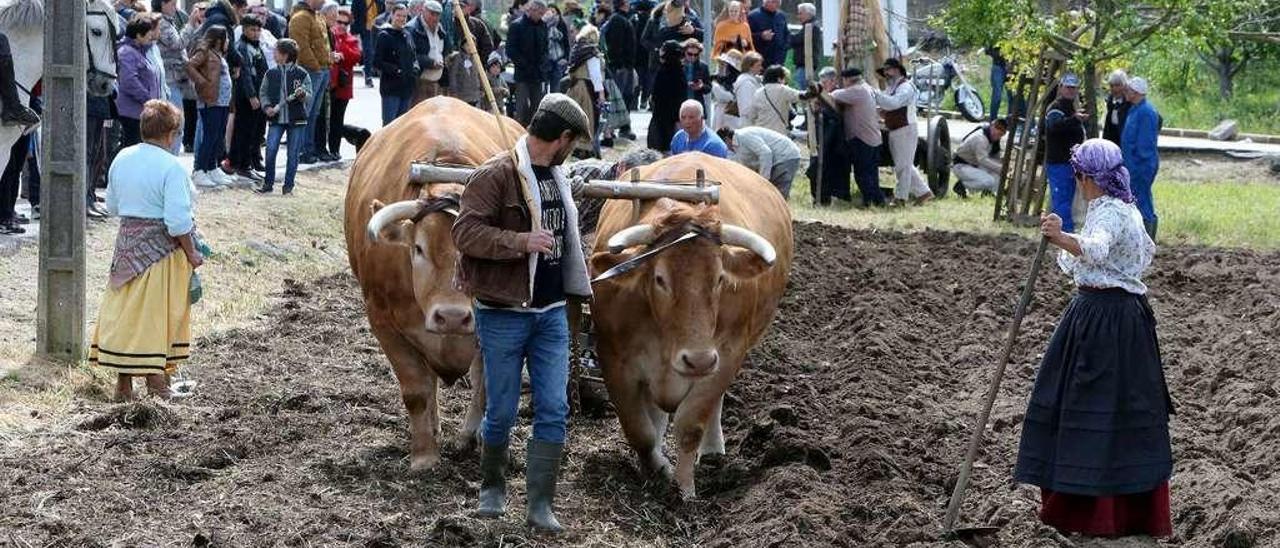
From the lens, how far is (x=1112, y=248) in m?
7.61

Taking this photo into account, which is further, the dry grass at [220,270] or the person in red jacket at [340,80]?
the person in red jacket at [340,80]

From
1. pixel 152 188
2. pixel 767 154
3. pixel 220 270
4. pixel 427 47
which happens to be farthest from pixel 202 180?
pixel 152 188

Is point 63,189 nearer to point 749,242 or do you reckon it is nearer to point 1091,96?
Result: point 749,242

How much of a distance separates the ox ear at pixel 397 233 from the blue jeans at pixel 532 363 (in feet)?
3.48

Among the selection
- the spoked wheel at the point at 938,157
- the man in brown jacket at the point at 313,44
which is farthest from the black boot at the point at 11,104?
the spoked wheel at the point at 938,157

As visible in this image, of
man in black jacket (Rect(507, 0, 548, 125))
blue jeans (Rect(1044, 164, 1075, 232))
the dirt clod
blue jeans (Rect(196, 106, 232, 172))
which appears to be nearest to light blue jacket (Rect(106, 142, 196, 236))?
the dirt clod

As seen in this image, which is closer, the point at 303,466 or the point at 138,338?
the point at 303,466

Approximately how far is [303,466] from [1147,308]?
3824 millimetres

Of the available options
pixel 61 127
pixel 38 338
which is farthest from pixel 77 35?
pixel 38 338

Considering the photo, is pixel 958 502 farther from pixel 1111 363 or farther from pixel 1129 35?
pixel 1129 35

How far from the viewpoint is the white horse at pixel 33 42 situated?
1366 centimetres

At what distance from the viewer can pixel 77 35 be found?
1100 cm

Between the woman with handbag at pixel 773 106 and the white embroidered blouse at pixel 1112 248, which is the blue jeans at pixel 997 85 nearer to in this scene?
the woman with handbag at pixel 773 106

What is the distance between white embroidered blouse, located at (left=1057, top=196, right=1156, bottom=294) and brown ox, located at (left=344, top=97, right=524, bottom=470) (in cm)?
240
